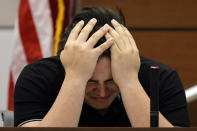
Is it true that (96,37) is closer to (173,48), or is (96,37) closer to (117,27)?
(117,27)

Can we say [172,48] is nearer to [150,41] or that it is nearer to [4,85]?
[150,41]

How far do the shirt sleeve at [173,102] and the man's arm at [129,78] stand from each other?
0.12m

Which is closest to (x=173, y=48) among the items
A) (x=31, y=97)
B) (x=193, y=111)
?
(x=193, y=111)

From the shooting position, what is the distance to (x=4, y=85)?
8.25 feet

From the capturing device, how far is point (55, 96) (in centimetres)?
128

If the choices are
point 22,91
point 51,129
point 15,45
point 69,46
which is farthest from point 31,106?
point 15,45

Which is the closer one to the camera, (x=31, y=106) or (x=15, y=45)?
(x=31, y=106)

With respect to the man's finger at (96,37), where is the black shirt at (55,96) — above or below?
below

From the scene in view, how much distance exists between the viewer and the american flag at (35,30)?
7.71 ft

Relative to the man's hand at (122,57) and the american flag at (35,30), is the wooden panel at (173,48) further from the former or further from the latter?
the man's hand at (122,57)

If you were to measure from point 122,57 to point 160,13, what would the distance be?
1.23 metres

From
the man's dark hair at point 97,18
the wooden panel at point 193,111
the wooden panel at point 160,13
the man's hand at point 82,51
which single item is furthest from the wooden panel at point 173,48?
the man's hand at point 82,51

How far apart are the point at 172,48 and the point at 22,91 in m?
1.31

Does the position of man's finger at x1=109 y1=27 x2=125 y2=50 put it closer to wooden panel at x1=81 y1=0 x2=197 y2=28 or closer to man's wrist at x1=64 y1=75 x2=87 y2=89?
man's wrist at x1=64 y1=75 x2=87 y2=89
